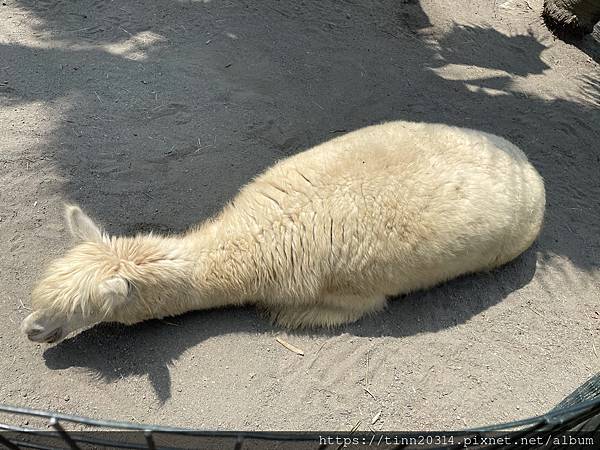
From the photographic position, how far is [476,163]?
4.38 m

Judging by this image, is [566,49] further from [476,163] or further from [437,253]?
[437,253]

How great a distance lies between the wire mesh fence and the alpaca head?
67 cm

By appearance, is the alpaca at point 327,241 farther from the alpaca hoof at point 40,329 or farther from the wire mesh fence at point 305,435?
the wire mesh fence at point 305,435

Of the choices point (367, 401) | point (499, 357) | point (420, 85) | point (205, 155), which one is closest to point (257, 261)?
point (367, 401)

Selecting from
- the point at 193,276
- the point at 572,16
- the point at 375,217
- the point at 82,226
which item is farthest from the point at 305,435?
the point at 572,16

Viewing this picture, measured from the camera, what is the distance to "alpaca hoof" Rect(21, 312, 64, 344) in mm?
3707

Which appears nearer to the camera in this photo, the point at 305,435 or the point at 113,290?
the point at 305,435

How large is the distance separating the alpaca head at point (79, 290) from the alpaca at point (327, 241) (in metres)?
0.02

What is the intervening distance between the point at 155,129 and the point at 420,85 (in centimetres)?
382

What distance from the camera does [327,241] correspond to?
4043mm

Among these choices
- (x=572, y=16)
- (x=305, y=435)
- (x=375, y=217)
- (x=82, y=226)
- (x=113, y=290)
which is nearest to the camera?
(x=305, y=435)

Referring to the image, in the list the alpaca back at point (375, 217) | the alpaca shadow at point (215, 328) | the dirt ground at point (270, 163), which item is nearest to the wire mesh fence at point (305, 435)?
the dirt ground at point (270, 163)

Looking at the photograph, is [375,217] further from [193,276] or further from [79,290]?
[79,290]

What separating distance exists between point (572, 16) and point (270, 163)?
6.18 metres
